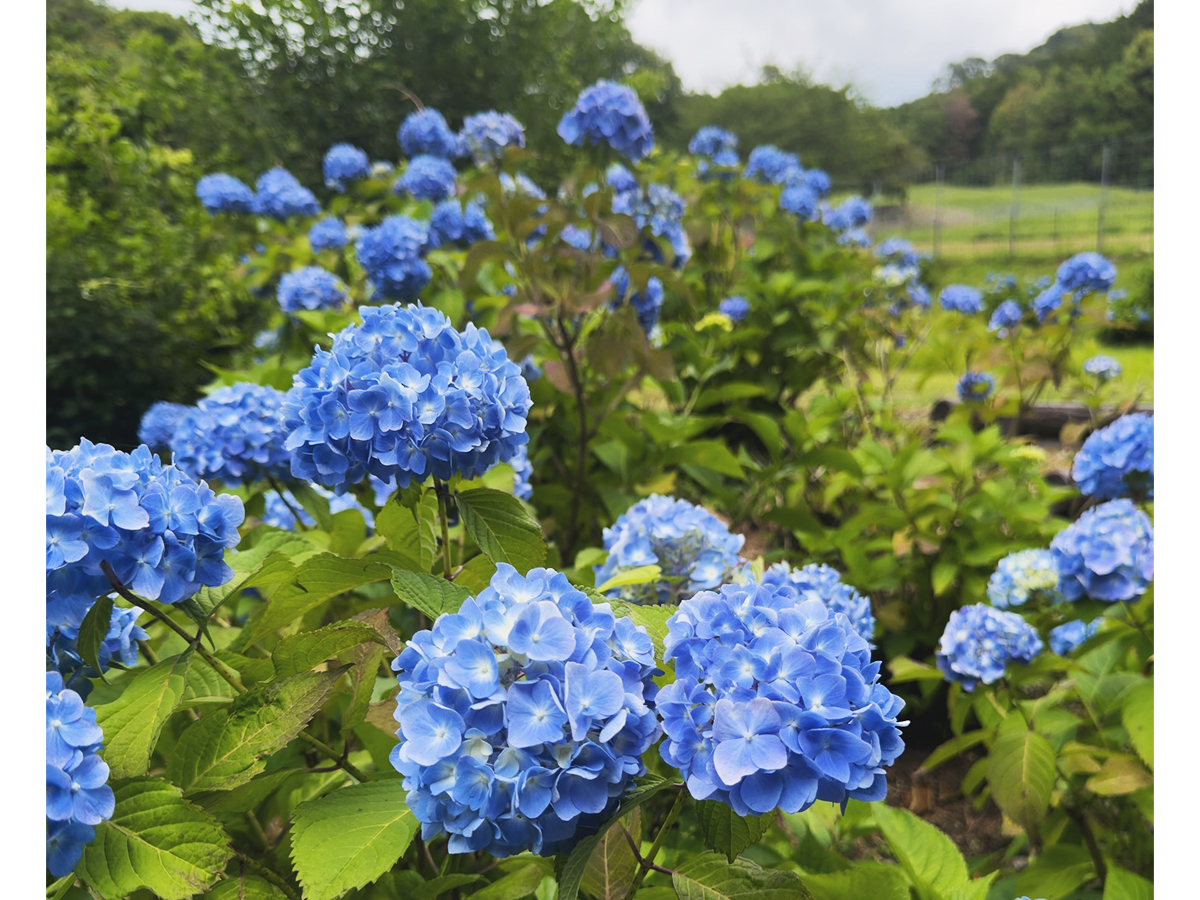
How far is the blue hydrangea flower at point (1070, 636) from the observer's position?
1.74 meters

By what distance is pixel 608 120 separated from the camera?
228cm

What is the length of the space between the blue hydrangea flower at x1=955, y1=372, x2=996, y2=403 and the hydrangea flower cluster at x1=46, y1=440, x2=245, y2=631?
10.5 ft

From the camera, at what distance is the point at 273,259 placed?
315 cm

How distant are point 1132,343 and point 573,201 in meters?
8.90

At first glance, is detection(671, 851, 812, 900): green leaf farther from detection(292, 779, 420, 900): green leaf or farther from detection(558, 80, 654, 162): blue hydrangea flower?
detection(558, 80, 654, 162): blue hydrangea flower

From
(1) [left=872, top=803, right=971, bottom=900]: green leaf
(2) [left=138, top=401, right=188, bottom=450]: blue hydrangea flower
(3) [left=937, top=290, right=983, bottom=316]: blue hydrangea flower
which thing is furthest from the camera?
(3) [left=937, top=290, right=983, bottom=316]: blue hydrangea flower

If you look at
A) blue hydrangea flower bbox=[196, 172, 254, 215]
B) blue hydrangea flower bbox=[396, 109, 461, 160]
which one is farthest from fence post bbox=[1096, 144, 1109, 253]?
blue hydrangea flower bbox=[196, 172, 254, 215]

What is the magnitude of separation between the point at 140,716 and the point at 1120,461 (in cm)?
190

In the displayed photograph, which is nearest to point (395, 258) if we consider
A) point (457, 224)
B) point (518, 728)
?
point (457, 224)

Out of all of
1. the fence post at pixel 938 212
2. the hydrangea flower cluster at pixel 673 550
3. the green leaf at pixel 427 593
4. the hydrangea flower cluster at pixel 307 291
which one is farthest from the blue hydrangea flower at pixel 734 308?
Result: the fence post at pixel 938 212

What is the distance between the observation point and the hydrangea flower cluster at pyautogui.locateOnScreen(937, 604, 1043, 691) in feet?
5.17

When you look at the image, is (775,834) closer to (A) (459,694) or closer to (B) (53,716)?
(A) (459,694)

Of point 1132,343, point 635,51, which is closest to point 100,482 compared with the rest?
point 1132,343

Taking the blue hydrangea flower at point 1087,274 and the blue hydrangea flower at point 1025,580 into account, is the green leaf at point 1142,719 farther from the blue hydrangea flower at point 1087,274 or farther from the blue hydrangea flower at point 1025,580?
the blue hydrangea flower at point 1087,274
